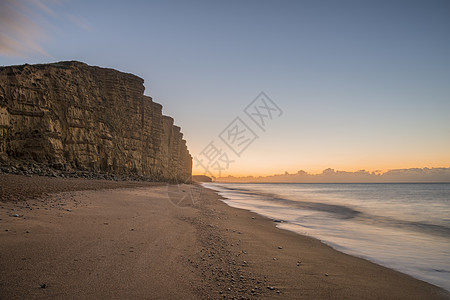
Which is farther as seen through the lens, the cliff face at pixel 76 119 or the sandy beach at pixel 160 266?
the cliff face at pixel 76 119

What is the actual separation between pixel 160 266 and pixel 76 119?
2596 cm

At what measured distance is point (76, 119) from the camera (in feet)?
80.6

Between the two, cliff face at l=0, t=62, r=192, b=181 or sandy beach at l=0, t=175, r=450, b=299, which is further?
cliff face at l=0, t=62, r=192, b=181

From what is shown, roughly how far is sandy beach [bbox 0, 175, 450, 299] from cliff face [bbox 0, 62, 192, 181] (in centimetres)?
1684

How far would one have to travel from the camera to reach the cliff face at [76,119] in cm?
1847

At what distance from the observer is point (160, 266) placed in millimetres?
3666

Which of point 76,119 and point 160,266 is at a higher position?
point 76,119

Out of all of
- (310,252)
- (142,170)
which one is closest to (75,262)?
(310,252)

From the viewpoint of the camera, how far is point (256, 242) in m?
5.93

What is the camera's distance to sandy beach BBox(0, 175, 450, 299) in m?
2.89

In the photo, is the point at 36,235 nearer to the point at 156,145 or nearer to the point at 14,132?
the point at 14,132

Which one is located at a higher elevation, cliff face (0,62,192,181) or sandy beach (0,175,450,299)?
cliff face (0,62,192,181)

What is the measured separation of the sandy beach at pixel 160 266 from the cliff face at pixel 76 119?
16837mm

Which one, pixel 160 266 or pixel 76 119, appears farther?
pixel 76 119
